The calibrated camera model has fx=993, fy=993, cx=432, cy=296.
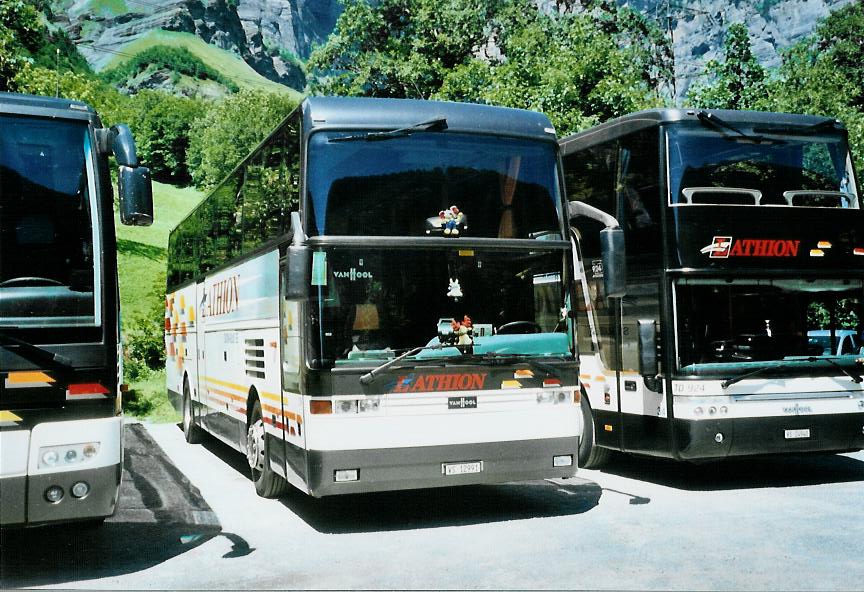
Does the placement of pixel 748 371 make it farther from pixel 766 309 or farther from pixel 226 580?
pixel 226 580

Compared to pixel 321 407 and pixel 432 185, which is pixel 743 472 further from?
pixel 321 407

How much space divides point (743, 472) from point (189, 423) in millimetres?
8755

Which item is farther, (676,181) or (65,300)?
(676,181)

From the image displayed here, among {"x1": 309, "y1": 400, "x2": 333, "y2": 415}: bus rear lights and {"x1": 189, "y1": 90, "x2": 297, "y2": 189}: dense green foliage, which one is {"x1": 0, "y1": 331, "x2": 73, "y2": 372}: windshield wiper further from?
{"x1": 189, "y1": 90, "x2": 297, "y2": 189}: dense green foliage

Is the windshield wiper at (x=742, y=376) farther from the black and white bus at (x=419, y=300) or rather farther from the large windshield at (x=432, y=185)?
the large windshield at (x=432, y=185)

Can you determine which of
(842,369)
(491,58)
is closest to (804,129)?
(842,369)

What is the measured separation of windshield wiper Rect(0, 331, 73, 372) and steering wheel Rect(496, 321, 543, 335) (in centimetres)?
382

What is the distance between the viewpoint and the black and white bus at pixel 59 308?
22.3 feet

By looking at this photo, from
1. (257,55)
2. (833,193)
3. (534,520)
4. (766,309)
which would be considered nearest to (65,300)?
(534,520)

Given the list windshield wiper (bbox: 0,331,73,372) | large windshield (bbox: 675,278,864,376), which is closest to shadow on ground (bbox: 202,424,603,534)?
large windshield (bbox: 675,278,864,376)

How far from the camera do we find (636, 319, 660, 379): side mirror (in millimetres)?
10688

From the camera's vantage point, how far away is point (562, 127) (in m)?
26.3

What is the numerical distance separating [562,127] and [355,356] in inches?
743

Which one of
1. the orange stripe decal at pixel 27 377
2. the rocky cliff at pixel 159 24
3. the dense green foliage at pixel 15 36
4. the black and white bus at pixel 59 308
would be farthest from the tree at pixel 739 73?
the rocky cliff at pixel 159 24
